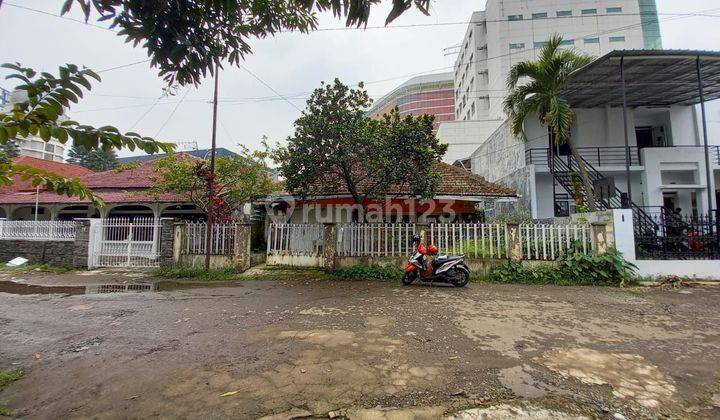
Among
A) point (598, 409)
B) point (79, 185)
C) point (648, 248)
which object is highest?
point (79, 185)

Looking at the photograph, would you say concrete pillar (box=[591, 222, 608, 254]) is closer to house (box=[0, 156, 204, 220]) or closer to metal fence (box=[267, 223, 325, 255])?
metal fence (box=[267, 223, 325, 255])

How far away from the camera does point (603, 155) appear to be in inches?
542

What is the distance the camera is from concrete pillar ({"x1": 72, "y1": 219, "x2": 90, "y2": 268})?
10586 mm

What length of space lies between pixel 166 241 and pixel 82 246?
2.99m

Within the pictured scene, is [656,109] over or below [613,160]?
over

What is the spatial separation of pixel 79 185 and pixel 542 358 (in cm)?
429

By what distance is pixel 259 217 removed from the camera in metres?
13.7

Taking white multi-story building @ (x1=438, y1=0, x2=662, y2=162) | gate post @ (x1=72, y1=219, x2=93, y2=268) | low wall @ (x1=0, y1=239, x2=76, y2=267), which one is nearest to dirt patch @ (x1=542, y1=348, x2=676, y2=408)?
gate post @ (x1=72, y1=219, x2=93, y2=268)

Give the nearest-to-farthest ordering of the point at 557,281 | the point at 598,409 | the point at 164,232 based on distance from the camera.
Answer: the point at 598,409, the point at 557,281, the point at 164,232

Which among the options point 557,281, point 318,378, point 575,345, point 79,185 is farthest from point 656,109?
point 79,185

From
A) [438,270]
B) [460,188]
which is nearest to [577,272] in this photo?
[438,270]

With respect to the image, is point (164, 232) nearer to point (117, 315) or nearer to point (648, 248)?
point (117, 315)

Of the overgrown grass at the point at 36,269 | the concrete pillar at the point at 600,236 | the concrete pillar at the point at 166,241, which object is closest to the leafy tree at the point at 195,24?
the concrete pillar at the point at 600,236

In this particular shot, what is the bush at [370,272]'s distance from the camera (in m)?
8.66
